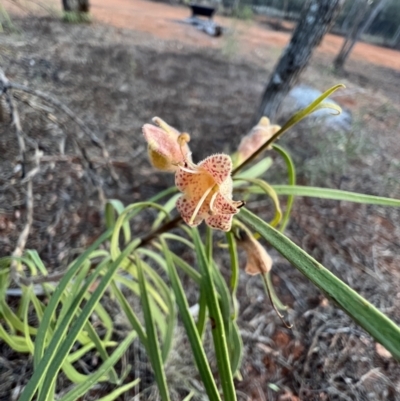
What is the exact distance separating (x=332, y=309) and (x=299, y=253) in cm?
85

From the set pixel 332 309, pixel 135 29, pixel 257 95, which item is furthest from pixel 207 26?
pixel 332 309

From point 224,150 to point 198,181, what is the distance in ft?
4.69

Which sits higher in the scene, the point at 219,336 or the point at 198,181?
the point at 198,181

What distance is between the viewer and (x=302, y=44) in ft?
4.41

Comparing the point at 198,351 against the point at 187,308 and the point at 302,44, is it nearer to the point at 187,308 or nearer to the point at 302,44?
the point at 187,308

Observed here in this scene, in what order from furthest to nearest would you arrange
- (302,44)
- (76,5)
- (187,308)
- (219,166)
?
(76,5)
(302,44)
(187,308)
(219,166)

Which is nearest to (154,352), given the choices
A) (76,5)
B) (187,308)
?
(187,308)

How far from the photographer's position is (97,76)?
254cm

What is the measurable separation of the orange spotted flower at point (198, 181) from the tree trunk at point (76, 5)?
4.20 metres

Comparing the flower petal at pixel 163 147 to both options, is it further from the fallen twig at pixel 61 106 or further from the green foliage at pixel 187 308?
the fallen twig at pixel 61 106

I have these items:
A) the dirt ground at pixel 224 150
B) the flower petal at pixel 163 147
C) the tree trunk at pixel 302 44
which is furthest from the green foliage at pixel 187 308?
the tree trunk at pixel 302 44

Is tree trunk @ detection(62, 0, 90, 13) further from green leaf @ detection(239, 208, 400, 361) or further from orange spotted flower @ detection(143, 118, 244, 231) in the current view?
green leaf @ detection(239, 208, 400, 361)

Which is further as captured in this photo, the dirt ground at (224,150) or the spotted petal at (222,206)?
the dirt ground at (224,150)

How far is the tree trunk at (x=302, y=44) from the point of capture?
124cm
